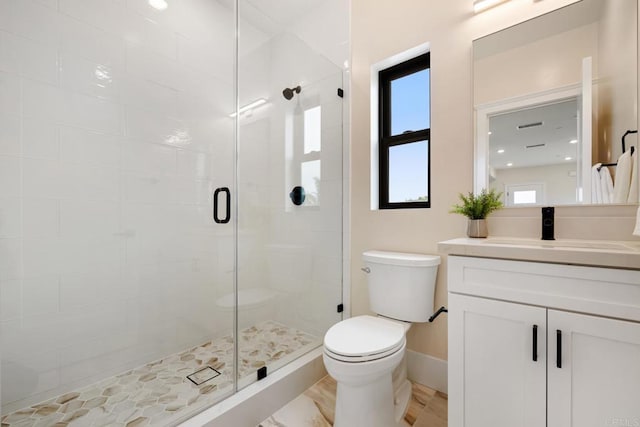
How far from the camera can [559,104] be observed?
4.25 ft

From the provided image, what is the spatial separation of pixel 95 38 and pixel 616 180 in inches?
104

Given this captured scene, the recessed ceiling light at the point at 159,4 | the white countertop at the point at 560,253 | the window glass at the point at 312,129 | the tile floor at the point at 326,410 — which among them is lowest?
the tile floor at the point at 326,410

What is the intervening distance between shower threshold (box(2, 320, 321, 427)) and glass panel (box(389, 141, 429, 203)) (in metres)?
1.15

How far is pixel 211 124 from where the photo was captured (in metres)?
1.96

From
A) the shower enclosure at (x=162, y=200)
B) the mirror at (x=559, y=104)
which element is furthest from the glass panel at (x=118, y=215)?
the mirror at (x=559, y=104)

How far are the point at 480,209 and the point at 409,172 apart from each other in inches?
21.7

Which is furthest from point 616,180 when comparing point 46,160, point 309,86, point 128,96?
point 46,160

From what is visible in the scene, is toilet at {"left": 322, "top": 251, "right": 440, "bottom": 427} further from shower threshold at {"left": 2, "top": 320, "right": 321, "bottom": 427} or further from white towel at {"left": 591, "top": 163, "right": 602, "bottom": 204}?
white towel at {"left": 591, "top": 163, "right": 602, "bottom": 204}

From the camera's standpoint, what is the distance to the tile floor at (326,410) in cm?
134

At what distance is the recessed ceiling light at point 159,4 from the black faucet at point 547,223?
2.47 m

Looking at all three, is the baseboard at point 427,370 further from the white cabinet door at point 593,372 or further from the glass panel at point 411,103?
the glass panel at point 411,103

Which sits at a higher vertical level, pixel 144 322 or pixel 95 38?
pixel 95 38

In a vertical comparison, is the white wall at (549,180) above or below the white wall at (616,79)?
below

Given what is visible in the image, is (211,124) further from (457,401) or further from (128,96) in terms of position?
(457,401)
